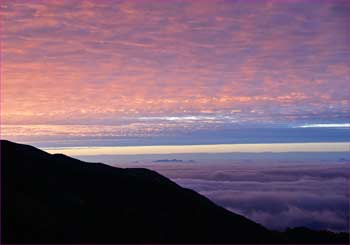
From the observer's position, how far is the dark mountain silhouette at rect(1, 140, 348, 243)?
6956 cm

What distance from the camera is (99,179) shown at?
9906 cm

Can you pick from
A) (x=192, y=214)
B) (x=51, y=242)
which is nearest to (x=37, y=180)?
(x=51, y=242)

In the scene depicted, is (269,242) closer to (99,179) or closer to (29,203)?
(99,179)

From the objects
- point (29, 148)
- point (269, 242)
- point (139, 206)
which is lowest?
point (269, 242)

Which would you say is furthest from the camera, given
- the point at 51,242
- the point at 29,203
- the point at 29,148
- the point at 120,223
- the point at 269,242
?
the point at 29,148

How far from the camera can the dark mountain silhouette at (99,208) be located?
228 ft

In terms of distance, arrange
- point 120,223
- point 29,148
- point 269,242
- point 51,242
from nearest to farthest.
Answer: point 51,242, point 120,223, point 269,242, point 29,148

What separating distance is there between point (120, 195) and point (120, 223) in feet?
47.0

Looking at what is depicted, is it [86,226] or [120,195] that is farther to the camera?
[120,195]

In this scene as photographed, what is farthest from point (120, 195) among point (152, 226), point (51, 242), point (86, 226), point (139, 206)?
point (51, 242)

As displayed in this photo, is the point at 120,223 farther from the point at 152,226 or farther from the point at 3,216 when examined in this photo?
the point at 3,216

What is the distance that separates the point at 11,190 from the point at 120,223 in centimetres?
1964

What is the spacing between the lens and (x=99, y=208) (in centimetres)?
8450

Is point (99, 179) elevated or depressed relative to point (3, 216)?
elevated
